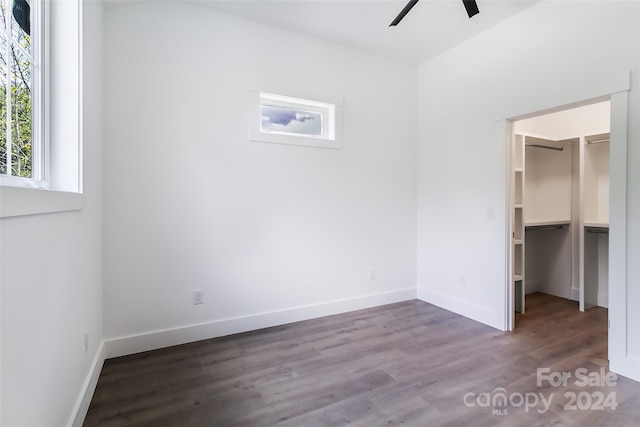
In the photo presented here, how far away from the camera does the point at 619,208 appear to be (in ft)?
6.87

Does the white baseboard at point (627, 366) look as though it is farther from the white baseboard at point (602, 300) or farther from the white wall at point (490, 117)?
the white baseboard at point (602, 300)

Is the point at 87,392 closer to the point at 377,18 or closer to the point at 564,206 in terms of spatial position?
the point at 377,18

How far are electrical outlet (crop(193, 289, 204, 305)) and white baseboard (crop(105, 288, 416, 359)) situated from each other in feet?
0.67

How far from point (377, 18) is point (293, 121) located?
1.24m

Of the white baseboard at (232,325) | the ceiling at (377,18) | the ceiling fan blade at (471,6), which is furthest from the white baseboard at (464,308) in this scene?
the ceiling at (377,18)

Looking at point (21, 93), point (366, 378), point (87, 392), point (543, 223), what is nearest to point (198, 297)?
point (87, 392)

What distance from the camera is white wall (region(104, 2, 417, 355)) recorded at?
93.8 inches

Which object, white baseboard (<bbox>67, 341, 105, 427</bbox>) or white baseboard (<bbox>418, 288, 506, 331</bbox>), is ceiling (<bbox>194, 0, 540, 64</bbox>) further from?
white baseboard (<bbox>67, 341, 105, 427</bbox>)

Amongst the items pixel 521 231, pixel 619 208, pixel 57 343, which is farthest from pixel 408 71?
pixel 57 343

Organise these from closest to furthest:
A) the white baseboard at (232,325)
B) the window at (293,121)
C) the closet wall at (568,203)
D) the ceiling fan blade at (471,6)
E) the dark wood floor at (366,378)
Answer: the dark wood floor at (366,378) < the ceiling fan blade at (471,6) < the white baseboard at (232,325) < the window at (293,121) < the closet wall at (568,203)

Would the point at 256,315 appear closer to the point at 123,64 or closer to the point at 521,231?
the point at 123,64

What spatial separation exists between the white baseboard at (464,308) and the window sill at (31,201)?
344 centimetres

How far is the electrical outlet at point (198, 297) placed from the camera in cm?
261

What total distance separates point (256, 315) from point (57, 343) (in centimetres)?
170
